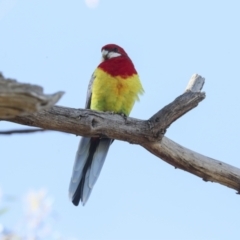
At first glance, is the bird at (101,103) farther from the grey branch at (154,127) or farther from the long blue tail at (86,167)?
the grey branch at (154,127)

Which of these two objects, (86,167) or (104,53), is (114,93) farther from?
(104,53)

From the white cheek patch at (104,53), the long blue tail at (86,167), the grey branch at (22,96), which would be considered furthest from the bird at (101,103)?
the grey branch at (22,96)

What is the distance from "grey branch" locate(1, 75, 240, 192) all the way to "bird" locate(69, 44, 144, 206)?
2.12ft

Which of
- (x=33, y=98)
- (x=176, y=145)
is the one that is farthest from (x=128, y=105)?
(x=33, y=98)

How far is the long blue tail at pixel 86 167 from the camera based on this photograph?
3512 millimetres

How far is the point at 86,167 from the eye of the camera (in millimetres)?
3682

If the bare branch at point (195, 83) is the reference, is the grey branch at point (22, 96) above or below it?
below

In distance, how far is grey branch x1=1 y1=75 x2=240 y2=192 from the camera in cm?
280

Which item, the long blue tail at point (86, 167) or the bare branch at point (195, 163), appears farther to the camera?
the long blue tail at point (86, 167)

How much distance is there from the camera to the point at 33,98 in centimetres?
125

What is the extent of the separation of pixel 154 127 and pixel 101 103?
104cm

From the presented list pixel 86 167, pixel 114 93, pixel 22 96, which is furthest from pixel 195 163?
pixel 22 96

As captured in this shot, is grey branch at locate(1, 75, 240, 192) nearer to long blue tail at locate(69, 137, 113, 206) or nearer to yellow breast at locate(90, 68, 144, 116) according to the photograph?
long blue tail at locate(69, 137, 113, 206)

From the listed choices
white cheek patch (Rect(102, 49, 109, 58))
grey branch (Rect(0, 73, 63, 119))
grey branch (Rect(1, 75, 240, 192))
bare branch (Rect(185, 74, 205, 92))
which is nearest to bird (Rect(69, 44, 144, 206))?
white cheek patch (Rect(102, 49, 109, 58))
